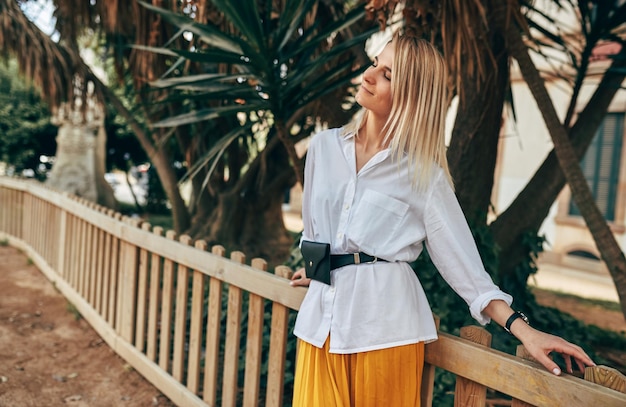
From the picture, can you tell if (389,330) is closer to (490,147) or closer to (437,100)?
(437,100)

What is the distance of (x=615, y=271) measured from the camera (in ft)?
10.3

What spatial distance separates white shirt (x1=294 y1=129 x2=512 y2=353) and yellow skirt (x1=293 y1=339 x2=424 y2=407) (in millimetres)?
39

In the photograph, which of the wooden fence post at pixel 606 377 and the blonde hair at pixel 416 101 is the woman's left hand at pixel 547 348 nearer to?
the wooden fence post at pixel 606 377

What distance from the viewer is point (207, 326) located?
2.65m

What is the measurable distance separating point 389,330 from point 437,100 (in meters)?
0.63

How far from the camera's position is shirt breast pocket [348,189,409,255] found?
1492 millimetres

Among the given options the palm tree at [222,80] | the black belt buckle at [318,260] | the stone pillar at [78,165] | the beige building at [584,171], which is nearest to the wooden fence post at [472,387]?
the black belt buckle at [318,260]

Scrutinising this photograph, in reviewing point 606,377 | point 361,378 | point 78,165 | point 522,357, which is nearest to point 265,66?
point 361,378

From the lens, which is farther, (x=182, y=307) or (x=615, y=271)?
(x=615, y=271)

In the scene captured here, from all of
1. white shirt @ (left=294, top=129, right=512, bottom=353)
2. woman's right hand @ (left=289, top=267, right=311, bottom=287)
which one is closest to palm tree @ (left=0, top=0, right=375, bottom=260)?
woman's right hand @ (left=289, top=267, right=311, bottom=287)

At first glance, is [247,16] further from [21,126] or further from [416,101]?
[21,126]

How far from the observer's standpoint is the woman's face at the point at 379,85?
151 cm

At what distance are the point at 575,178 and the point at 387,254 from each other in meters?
2.03

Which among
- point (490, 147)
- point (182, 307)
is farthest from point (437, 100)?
point (490, 147)
